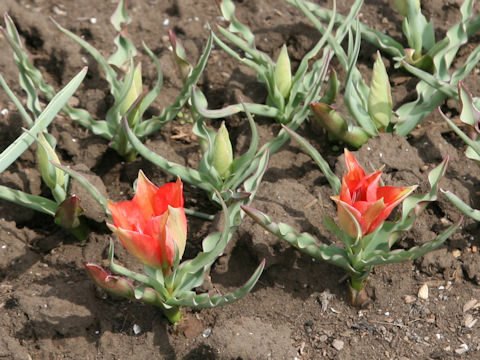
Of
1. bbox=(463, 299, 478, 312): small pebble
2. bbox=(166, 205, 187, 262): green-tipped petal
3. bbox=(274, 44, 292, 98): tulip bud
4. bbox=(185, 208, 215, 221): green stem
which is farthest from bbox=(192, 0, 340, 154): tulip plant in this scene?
bbox=(463, 299, 478, 312): small pebble

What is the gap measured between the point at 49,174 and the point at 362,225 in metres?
1.00

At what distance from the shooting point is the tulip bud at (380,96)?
268 centimetres

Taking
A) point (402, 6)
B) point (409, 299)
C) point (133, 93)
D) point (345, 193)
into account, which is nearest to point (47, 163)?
point (133, 93)

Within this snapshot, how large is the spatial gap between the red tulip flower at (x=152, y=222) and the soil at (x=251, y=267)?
320mm

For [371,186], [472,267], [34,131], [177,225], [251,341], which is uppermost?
[371,186]

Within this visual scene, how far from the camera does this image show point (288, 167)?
2717 millimetres

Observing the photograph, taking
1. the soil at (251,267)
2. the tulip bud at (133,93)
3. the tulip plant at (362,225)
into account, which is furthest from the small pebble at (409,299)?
the tulip bud at (133,93)

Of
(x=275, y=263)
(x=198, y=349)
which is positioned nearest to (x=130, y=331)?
(x=198, y=349)

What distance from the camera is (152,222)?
2.01 meters

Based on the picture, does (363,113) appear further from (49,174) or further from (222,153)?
(49,174)

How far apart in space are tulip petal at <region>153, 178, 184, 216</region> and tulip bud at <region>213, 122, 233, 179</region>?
0.46 m

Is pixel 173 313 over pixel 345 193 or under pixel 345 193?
under

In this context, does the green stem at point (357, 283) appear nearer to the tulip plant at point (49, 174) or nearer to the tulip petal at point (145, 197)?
the tulip petal at point (145, 197)

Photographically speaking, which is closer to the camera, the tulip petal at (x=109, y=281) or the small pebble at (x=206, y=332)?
the tulip petal at (x=109, y=281)
